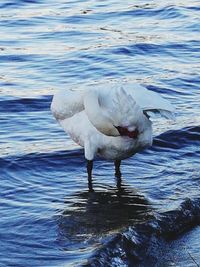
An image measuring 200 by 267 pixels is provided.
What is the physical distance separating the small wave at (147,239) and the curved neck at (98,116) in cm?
86

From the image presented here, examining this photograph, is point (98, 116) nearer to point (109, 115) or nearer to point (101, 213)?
point (109, 115)

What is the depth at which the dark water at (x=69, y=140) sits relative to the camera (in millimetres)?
7273

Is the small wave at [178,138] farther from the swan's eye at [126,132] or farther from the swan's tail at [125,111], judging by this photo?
the swan's tail at [125,111]

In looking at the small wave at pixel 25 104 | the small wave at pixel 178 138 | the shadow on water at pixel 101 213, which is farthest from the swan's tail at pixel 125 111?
the small wave at pixel 25 104

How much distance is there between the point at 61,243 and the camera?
7.01 metres

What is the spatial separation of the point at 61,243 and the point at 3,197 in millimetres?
1161

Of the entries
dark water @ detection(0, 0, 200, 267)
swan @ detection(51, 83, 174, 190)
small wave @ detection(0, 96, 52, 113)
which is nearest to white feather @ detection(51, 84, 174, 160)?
swan @ detection(51, 83, 174, 190)

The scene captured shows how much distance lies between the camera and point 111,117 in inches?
298

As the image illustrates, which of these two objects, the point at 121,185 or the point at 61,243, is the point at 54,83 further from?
the point at 61,243

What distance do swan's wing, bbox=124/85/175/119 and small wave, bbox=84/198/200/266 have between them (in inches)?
30.0

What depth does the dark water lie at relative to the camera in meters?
7.27

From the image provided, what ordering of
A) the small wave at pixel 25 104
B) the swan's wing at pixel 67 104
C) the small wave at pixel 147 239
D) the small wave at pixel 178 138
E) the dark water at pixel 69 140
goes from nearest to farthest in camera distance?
the small wave at pixel 147 239 < the dark water at pixel 69 140 < the swan's wing at pixel 67 104 < the small wave at pixel 178 138 < the small wave at pixel 25 104

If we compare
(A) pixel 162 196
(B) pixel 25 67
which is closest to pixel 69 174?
(A) pixel 162 196

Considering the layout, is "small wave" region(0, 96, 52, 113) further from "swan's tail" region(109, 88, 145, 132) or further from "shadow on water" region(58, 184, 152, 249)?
"swan's tail" region(109, 88, 145, 132)
